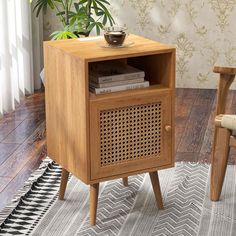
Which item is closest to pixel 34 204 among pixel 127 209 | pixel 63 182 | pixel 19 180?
pixel 63 182

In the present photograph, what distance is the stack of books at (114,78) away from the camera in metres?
2.87

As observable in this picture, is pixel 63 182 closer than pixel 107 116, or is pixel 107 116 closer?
pixel 107 116

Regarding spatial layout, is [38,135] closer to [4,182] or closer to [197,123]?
[4,182]

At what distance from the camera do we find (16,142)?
3.93 meters

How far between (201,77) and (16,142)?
153 cm

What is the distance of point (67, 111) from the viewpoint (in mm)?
2955

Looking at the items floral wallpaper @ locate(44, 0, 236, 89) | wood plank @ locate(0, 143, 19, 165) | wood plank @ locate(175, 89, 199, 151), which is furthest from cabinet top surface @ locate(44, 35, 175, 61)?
floral wallpaper @ locate(44, 0, 236, 89)

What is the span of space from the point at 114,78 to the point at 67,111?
0.24 meters

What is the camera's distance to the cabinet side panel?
2832 millimetres

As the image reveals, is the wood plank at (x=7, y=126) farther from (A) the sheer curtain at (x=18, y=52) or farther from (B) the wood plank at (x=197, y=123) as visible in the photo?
(B) the wood plank at (x=197, y=123)

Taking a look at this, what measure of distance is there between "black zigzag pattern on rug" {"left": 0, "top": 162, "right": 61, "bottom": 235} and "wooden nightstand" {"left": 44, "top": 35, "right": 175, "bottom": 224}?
0.72ft

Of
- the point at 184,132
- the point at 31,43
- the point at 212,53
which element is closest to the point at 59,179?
the point at 184,132

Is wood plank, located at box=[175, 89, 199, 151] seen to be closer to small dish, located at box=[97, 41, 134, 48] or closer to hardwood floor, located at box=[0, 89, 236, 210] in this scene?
hardwood floor, located at box=[0, 89, 236, 210]

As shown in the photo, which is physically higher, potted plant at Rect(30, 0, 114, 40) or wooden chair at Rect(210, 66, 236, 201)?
potted plant at Rect(30, 0, 114, 40)
